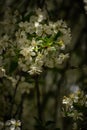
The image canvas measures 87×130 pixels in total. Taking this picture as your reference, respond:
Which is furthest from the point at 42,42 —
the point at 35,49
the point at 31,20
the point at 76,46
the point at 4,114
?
the point at 76,46

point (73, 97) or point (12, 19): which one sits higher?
point (12, 19)

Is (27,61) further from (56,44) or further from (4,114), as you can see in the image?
(4,114)

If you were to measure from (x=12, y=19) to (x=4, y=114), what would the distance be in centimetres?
75

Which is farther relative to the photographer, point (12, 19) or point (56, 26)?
point (12, 19)

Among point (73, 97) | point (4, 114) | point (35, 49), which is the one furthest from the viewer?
point (4, 114)

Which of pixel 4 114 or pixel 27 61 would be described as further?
pixel 4 114

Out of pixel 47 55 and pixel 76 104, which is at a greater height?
pixel 47 55

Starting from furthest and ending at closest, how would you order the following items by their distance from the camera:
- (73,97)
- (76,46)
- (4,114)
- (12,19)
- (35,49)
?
(76,46) → (4,114) → (12,19) → (73,97) → (35,49)

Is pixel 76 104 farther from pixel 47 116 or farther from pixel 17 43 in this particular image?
pixel 47 116

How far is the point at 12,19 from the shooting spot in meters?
3.12

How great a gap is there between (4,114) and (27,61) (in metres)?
0.84

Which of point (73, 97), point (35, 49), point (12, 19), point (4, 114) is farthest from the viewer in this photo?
point (4, 114)

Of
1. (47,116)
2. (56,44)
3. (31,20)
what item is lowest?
(47,116)

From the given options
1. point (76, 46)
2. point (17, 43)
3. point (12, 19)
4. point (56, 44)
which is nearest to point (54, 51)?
point (56, 44)
